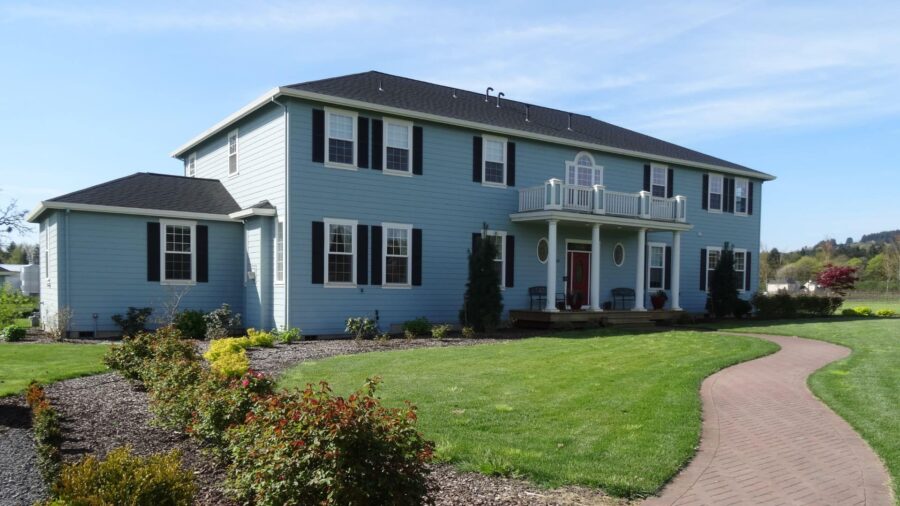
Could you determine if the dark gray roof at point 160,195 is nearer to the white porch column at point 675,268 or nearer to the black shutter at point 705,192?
the white porch column at point 675,268

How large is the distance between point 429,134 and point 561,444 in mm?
13934

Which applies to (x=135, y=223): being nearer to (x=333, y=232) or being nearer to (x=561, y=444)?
(x=333, y=232)

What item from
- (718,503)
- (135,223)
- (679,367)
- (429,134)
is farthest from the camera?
(429,134)

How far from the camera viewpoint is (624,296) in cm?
2362

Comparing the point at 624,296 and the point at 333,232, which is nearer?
the point at 333,232

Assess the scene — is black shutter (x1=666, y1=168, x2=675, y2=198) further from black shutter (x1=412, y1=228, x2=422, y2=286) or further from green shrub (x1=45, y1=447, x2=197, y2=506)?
green shrub (x1=45, y1=447, x2=197, y2=506)

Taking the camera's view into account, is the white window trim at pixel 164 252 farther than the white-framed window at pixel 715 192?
No

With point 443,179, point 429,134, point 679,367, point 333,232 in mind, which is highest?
point 429,134

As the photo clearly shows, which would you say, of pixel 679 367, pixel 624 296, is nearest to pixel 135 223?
pixel 679 367

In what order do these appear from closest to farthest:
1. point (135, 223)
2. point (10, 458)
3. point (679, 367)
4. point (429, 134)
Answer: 1. point (10, 458)
2. point (679, 367)
3. point (135, 223)
4. point (429, 134)

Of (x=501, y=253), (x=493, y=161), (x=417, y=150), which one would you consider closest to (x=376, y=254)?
(x=417, y=150)

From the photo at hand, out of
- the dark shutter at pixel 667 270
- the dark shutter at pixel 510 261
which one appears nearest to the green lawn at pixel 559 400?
the dark shutter at pixel 510 261

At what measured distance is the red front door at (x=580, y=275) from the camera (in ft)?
74.1

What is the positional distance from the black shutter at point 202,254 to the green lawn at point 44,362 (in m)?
3.91
